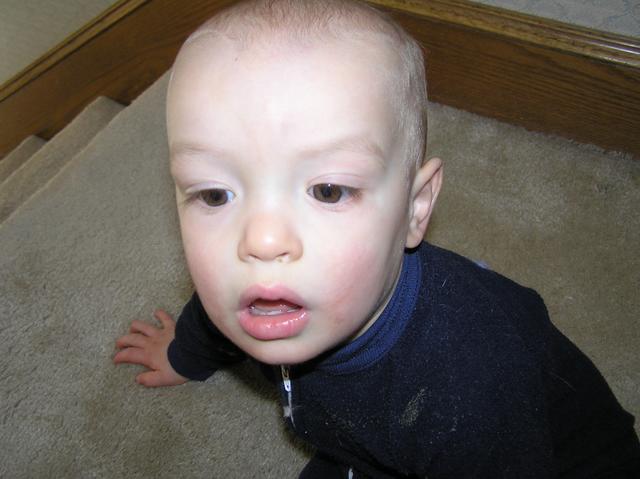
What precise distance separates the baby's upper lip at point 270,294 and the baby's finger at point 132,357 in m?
0.52

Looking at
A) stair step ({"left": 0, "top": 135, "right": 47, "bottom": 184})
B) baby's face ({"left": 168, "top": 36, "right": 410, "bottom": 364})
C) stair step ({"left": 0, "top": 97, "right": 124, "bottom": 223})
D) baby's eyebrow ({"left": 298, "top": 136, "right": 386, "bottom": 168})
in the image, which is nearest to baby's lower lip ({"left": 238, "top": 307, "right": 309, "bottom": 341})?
baby's face ({"left": 168, "top": 36, "right": 410, "bottom": 364})

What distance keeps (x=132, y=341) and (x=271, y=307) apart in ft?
1.75

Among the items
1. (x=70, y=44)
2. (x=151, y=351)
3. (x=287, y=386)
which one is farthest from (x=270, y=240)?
(x=70, y=44)

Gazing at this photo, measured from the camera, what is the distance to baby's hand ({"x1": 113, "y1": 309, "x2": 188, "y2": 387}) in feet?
3.13

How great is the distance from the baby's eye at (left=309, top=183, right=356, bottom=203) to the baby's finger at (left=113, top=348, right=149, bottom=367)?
578 millimetres

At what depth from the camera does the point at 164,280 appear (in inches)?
42.6

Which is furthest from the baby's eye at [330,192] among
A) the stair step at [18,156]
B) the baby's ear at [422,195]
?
the stair step at [18,156]

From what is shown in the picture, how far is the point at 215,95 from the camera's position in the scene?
20.7 inches

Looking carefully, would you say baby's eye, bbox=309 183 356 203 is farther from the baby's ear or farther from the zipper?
the zipper

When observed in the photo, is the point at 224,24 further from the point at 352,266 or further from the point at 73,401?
the point at 73,401

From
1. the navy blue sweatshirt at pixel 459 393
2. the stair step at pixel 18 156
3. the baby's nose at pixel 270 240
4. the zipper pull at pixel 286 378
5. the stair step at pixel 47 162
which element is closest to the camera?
the baby's nose at pixel 270 240

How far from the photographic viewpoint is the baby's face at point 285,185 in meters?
0.50

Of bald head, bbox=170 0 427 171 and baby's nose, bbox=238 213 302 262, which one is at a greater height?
bald head, bbox=170 0 427 171

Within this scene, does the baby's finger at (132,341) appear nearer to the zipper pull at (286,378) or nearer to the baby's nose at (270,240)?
the zipper pull at (286,378)
